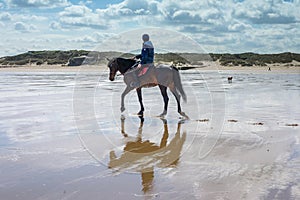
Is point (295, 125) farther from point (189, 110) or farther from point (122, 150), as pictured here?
point (122, 150)

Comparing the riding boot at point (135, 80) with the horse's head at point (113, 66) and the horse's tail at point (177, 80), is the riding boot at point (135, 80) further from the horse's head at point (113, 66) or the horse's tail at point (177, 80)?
the horse's tail at point (177, 80)

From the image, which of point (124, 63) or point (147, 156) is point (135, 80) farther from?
point (147, 156)

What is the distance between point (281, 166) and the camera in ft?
22.3

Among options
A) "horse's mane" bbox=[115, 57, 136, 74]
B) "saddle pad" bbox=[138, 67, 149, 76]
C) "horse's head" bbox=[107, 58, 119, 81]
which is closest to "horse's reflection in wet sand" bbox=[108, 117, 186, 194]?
"saddle pad" bbox=[138, 67, 149, 76]

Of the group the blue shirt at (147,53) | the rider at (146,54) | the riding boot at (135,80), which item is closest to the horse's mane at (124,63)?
the riding boot at (135,80)

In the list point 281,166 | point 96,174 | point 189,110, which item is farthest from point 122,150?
point 189,110

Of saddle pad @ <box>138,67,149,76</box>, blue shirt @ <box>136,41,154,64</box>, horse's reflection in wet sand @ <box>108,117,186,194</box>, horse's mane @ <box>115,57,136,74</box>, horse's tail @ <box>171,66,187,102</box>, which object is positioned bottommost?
horse's reflection in wet sand @ <box>108,117,186,194</box>

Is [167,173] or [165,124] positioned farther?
[165,124]

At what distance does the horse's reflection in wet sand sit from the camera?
653 cm

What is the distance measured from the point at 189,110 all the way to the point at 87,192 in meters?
8.80

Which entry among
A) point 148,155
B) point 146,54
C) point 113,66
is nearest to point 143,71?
point 146,54

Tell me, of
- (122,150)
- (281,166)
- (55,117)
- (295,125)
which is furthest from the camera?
(55,117)

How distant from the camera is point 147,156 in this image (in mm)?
7527

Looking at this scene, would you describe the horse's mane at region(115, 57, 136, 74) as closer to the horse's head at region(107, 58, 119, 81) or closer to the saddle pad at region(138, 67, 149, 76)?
the horse's head at region(107, 58, 119, 81)
